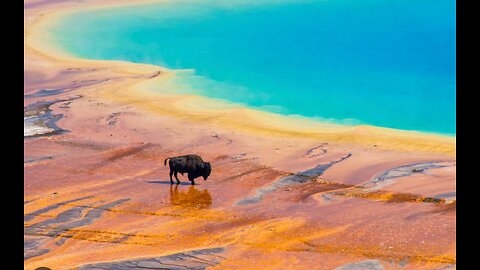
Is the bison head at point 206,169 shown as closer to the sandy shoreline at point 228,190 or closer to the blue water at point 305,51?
the sandy shoreline at point 228,190

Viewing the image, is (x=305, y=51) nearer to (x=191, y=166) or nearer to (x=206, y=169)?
(x=206, y=169)

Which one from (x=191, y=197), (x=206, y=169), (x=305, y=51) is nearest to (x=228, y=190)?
(x=206, y=169)

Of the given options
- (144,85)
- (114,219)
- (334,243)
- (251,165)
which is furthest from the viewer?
(144,85)

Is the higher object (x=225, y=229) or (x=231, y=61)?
(x=231, y=61)

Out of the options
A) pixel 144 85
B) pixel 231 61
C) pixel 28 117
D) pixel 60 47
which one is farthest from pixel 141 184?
pixel 60 47

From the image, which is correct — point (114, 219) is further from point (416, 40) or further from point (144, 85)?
point (416, 40)
